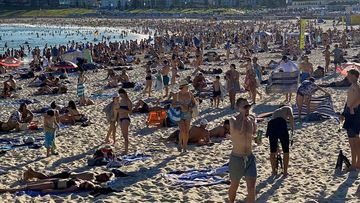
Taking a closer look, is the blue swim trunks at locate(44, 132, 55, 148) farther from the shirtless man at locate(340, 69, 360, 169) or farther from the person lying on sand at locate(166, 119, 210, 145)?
the shirtless man at locate(340, 69, 360, 169)

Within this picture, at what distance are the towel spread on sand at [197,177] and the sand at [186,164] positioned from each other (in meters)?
0.14

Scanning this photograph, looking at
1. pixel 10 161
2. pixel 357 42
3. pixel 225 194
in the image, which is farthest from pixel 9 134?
pixel 357 42

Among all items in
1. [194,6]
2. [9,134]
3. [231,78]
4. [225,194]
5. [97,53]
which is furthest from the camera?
[194,6]

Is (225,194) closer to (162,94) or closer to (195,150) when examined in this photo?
(195,150)

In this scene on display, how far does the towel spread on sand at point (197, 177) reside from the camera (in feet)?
27.4

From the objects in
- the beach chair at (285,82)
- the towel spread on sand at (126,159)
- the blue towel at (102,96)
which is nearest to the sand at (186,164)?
the towel spread on sand at (126,159)

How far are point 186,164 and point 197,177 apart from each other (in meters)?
0.93

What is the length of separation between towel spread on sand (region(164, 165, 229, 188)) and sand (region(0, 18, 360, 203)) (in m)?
0.14

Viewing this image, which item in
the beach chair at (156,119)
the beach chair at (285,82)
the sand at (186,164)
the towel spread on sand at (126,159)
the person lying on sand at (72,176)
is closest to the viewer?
the sand at (186,164)

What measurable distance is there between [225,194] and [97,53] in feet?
87.9

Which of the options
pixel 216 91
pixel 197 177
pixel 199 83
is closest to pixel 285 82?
pixel 216 91

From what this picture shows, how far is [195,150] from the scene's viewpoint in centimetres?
1056

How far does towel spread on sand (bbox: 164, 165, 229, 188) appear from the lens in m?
8.35

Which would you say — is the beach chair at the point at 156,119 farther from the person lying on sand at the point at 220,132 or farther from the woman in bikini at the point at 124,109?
the woman in bikini at the point at 124,109
